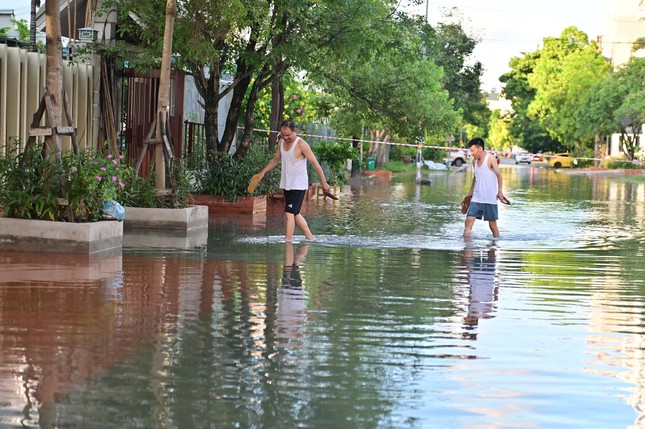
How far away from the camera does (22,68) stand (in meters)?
17.9

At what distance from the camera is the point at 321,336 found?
8867 mm

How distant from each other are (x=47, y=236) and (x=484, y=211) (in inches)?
279

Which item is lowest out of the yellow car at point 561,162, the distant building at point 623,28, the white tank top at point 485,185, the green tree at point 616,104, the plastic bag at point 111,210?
the plastic bag at point 111,210

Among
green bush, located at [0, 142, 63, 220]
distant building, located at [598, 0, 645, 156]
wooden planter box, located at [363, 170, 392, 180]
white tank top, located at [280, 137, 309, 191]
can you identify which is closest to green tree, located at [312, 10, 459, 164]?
white tank top, located at [280, 137, 309, 191]

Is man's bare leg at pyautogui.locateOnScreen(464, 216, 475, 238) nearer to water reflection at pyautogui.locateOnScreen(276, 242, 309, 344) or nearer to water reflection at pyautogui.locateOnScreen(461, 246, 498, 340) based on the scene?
water reflection at pyautogui.locateOnScreen(461, 246, 498, 340)

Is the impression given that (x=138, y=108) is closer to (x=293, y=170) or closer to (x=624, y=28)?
(x=293, y=170)

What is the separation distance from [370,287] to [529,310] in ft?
6.25

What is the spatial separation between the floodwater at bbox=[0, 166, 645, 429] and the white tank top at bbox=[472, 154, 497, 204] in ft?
5.91

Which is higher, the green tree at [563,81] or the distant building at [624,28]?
the distant building at [624,28]

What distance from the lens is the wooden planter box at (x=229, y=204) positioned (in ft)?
74.5

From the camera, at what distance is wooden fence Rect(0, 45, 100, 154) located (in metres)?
17.4

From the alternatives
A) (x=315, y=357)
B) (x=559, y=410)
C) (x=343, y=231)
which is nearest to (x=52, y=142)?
(x=343, y=231)

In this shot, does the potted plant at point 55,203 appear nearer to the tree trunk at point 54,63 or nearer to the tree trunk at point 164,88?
the tree trunk at point 54,63

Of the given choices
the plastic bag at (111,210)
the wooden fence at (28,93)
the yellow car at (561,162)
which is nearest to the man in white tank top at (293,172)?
the plastic bag at (111,210)
